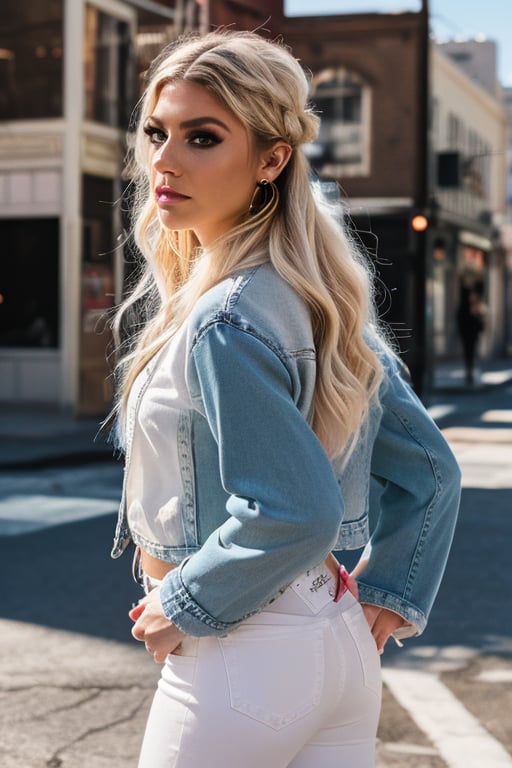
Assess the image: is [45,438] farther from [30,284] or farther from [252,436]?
[252,436]

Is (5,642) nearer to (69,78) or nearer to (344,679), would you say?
(344,679)

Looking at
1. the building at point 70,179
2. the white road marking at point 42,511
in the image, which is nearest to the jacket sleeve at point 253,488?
the white road marking at point 42,511

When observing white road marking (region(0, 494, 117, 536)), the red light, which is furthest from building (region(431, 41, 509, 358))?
white road marking (region(0, 494, 117, 536))

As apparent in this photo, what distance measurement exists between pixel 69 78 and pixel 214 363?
17.0 m

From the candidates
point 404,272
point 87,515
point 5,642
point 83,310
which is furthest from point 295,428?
point 404,272

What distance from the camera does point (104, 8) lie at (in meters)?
18.5

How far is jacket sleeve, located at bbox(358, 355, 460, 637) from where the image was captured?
2.06 metres

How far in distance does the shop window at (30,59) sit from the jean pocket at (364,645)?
16841mm

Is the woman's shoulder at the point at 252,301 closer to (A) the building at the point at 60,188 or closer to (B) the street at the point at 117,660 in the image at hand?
(B) the street at the point at 117,660

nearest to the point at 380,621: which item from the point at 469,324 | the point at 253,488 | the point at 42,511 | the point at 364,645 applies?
the point at 364,645

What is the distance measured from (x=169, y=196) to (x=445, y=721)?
299cm

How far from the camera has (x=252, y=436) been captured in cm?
169

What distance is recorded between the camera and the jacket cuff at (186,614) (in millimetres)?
1749

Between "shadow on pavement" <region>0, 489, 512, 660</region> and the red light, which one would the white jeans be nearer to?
"shadow on pavement" <region>0, 489, 512, 660</region>
